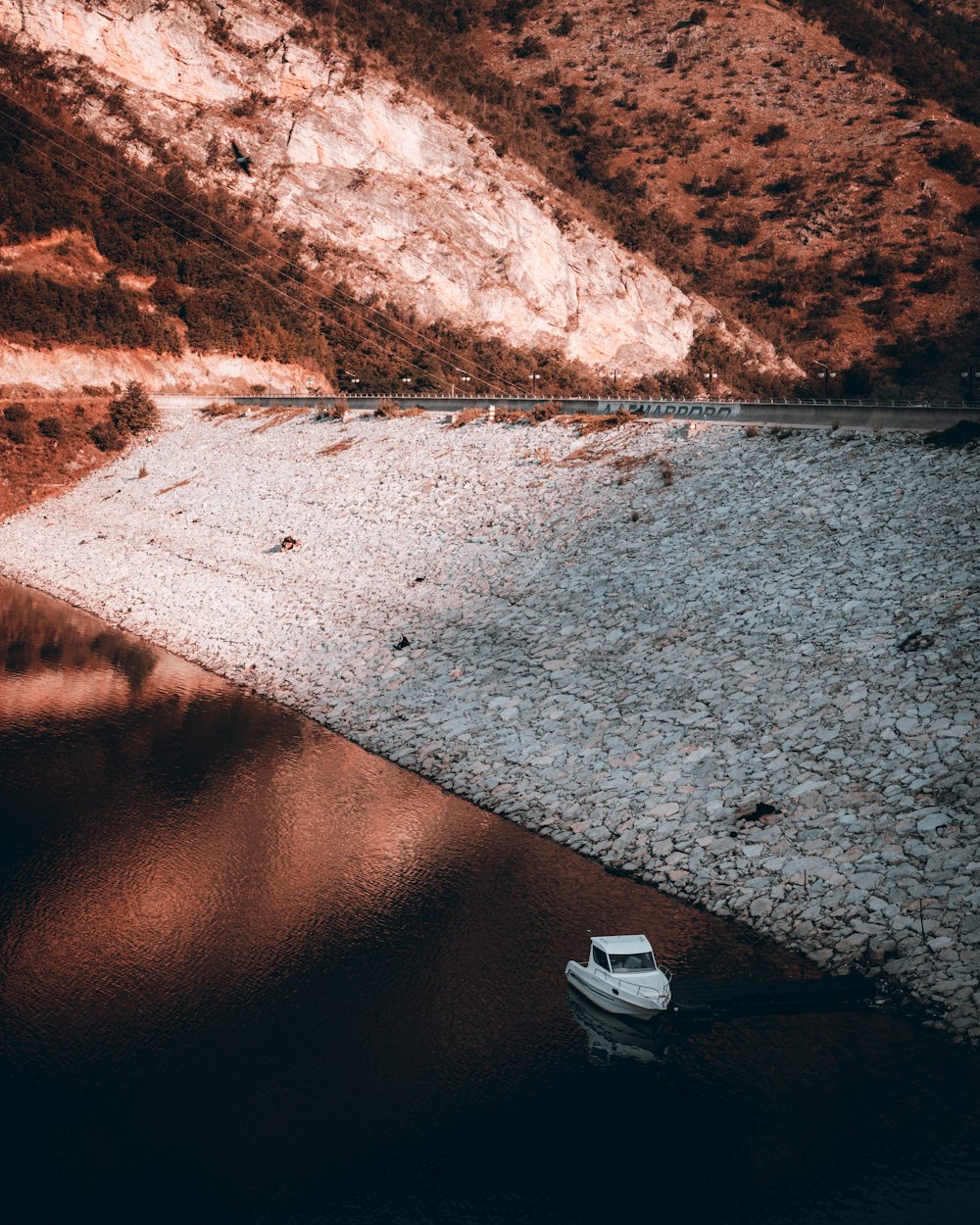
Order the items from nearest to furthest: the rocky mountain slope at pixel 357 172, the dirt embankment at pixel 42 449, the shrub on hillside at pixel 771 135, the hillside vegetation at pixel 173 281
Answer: the dirt embankment at pixel 42 449
the hillside vegetation at pixel 173 281
the rocky mountain slope at pixel 357 172
the shrub on hillside at pixel 771 135

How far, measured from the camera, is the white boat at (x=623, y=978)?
14.1m

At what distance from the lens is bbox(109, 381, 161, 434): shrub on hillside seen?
7026cm

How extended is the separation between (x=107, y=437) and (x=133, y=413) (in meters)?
3.47

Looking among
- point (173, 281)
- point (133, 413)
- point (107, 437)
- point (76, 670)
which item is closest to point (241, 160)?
point (173, 281)

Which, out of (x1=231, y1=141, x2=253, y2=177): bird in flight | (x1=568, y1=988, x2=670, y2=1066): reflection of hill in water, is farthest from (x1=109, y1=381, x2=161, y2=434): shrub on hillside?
(x1=568, y1=988, x2=670, y2=1066): reflection of hill in water

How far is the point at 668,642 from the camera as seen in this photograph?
83.1 ft

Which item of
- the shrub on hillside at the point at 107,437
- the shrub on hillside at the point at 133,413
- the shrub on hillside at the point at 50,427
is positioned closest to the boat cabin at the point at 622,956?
the shrub on hillside at the point at 107,437

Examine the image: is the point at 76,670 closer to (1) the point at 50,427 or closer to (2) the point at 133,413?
(1) the point at 50,427

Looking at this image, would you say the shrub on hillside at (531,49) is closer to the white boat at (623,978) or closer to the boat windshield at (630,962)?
the white boat at (623,978)

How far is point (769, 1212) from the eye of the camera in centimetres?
1116

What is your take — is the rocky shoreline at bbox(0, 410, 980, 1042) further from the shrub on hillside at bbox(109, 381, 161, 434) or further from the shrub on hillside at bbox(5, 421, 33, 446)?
the shrub on hillside at bbox(109, 381, 161, 434)

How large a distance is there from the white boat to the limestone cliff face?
10005 cm

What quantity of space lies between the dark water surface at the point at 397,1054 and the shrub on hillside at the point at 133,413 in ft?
182

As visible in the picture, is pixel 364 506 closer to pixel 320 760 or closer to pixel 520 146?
pixel 320 760
